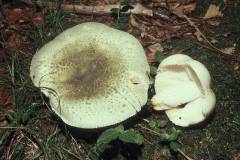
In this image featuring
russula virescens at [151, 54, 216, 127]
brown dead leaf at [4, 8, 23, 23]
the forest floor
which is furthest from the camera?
brown dead leaf at [4, 8, 23, 23]

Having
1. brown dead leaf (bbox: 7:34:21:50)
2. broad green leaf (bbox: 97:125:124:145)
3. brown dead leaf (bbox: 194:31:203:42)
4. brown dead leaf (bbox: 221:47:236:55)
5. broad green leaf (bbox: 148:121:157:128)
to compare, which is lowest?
broad green leaf (bbox: 148:121:157:128)

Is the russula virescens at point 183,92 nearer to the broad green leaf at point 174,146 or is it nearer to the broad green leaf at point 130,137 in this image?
the broad green leaf at point 174,146

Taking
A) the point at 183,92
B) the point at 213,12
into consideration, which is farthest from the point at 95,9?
the point at 183,92

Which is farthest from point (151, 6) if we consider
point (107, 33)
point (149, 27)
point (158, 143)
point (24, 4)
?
point (158, 143)

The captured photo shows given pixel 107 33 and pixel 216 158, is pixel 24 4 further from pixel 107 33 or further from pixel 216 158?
pixel 216 158

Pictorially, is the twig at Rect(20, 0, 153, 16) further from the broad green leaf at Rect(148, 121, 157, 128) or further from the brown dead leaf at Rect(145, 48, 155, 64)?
the broad green leaf at Rect(148, 121, 157, 128)

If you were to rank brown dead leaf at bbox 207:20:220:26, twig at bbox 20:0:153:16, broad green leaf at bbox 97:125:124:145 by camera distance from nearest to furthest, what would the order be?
broad green leaf at bbox 97:125:124:145, brown dead leaf at bbox 207:20:220:26, twig at bbox 20:0:153:16

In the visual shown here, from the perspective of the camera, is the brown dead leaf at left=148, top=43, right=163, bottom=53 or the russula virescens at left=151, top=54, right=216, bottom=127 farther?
the brown dead leaf at left=148, top=43, right=163, bottom=53

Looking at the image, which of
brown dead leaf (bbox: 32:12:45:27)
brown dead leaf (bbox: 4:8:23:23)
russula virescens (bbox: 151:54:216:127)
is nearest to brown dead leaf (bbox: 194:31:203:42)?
russula virescens (bbox: 151:54:216:127)

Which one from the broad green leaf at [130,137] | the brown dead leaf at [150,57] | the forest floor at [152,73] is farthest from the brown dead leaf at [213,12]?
the broad green leaf at [130,137]
